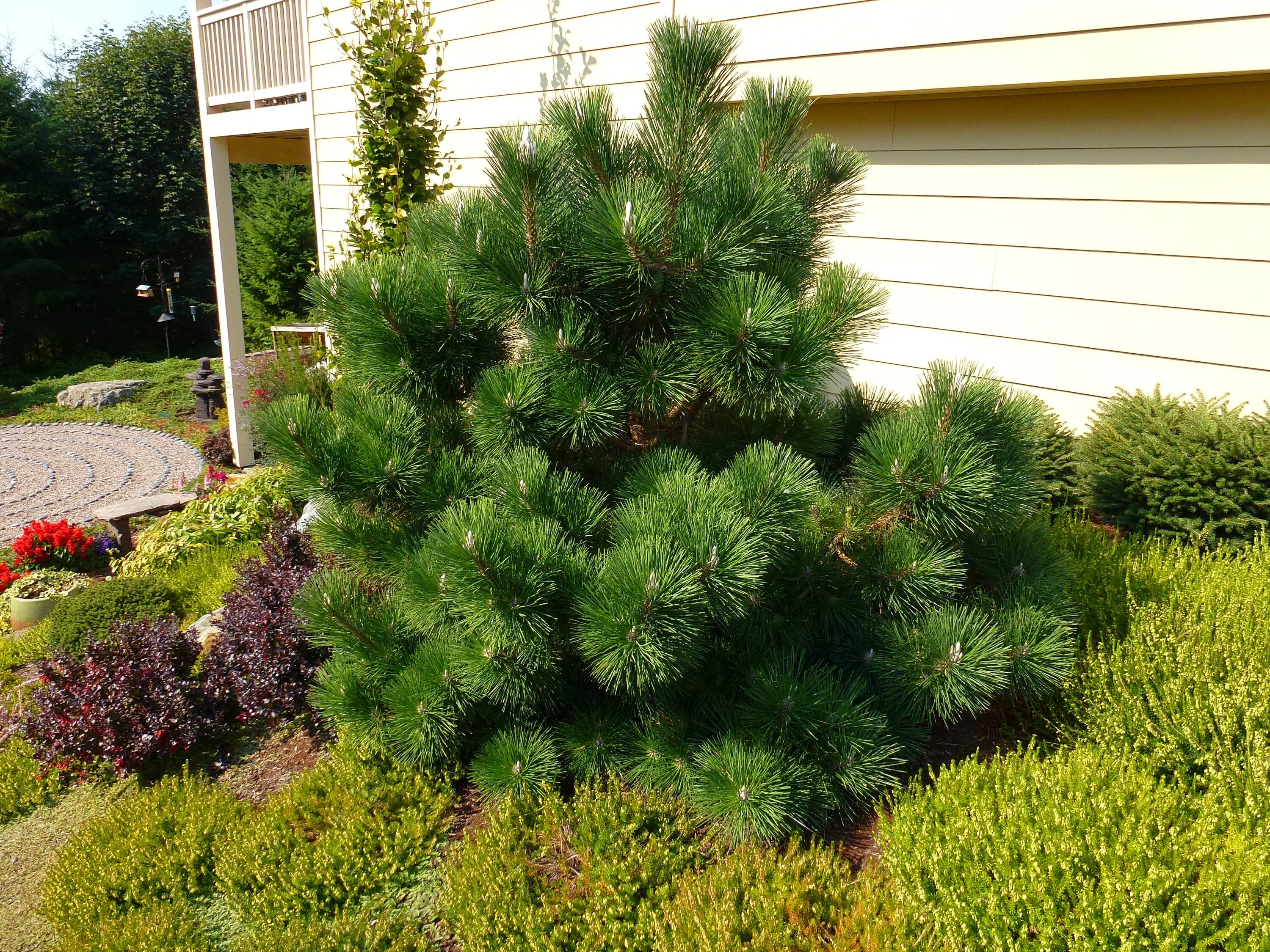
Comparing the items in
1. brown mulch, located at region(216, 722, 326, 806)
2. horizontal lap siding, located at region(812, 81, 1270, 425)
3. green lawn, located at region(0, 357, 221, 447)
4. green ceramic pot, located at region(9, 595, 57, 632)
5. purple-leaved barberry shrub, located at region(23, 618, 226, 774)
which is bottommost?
green lawn, located at region(0, 357, 221, 447)

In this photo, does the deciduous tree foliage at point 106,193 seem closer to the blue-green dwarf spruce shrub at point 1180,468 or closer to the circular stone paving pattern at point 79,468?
the circular stone paving pattern at point 79,468

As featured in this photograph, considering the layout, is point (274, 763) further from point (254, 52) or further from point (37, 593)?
point (254, 52)

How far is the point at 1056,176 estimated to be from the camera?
4027 mm

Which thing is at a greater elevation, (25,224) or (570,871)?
(25,224)

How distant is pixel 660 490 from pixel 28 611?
555 centimetres

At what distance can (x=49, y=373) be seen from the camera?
61.1ft

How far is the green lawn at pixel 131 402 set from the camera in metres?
14.8

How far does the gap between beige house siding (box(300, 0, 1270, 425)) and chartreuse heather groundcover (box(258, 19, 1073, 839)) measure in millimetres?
1582

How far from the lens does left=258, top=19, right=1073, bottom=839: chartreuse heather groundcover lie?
2.39m

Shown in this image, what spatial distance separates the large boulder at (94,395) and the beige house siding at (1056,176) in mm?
14590

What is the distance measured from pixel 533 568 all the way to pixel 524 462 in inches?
13.6

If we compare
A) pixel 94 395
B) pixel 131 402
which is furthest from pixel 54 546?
pixel 94 395

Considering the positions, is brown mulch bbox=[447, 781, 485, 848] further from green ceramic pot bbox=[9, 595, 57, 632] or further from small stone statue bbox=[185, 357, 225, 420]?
small stone statue bbox=[185, 357, 225, 420]

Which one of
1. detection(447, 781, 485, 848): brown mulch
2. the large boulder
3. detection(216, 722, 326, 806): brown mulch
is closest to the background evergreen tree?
the large boulder
